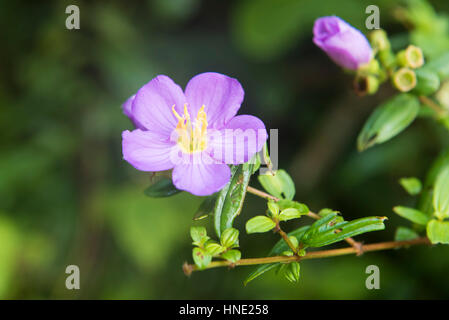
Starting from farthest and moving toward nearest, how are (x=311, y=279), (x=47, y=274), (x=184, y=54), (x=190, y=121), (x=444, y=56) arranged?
1. (x=184, y=54)
2. (x=47, y=274)
3. (x=311, y=279)
4. (x=444, y=56)
5. (x=190, y=121)

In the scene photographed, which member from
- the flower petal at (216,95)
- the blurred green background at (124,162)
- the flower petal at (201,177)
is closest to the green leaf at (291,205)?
the flower petal at (201,177)

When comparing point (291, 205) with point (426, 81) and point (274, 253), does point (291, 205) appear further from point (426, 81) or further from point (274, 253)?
point (426, 81)

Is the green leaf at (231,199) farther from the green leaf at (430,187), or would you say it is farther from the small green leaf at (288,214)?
the green leaf at (430,187)

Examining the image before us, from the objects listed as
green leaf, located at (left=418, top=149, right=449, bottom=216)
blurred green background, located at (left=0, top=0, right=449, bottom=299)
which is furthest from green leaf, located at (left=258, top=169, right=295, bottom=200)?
blurred green background, located at (left=0, top=0, right=449, bottom=299)

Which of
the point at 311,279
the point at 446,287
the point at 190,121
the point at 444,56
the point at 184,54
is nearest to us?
the point at 190,121

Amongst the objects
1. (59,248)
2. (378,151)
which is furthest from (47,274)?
(378,151)

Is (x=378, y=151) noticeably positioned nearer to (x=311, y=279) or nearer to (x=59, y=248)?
(x=311, y=279)

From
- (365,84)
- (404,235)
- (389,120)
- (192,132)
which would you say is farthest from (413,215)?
(192,132)
